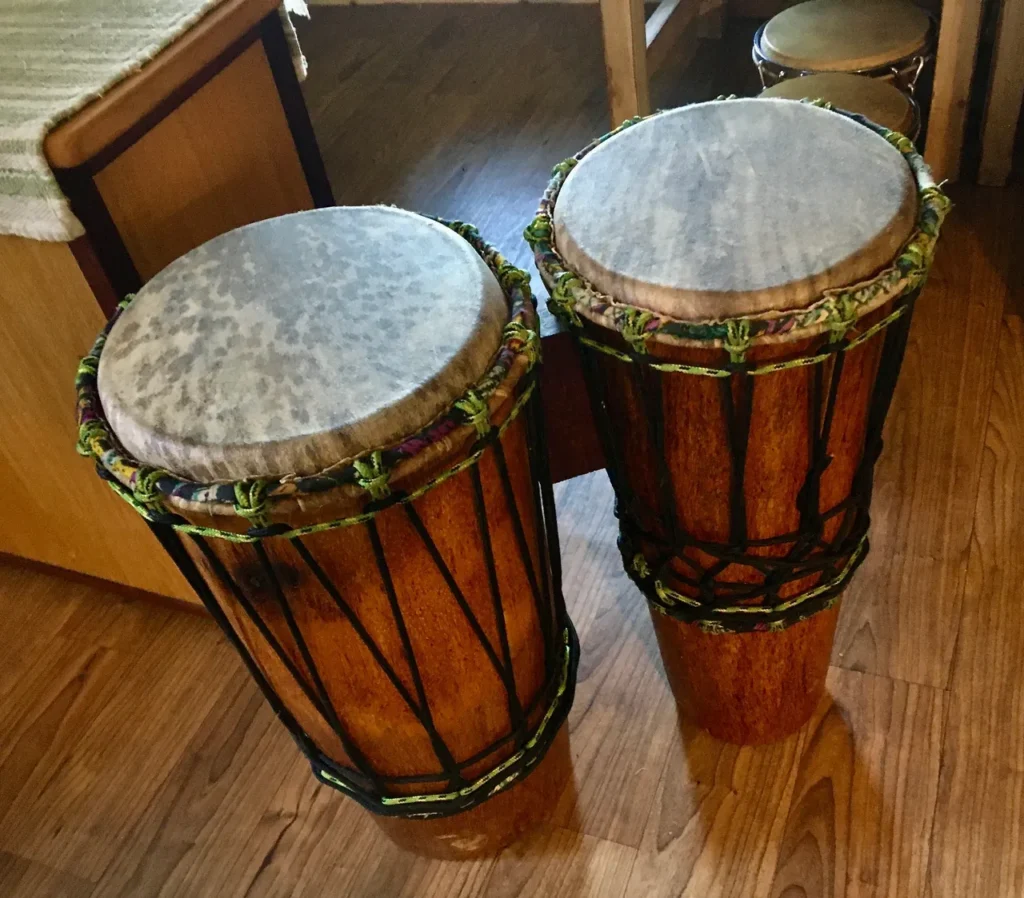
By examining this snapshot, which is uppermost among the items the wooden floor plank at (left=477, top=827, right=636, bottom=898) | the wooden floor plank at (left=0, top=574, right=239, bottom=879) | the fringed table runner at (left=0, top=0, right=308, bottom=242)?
the fringed table runner at (left=0, top=0, right=308, bottom=242)

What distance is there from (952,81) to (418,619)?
4.33 feet

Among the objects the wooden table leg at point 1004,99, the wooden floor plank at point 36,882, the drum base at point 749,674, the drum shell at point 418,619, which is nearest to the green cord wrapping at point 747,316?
the drum shell at point 418,619

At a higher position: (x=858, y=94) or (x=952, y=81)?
(x=858, y=94)

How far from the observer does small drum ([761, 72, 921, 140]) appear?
4.04ft

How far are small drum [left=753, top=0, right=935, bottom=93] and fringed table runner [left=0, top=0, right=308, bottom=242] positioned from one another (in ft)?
2.54

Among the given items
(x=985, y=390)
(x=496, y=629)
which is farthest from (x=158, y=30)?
(x=985, y=390)

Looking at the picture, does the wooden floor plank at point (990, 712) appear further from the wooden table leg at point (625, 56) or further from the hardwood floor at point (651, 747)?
the wooden table leg at point (625, 56)

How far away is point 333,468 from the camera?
2.02 feet

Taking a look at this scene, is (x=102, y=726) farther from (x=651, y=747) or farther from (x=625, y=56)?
(x=625, y=56)

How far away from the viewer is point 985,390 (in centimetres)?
138

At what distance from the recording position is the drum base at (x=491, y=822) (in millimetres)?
985

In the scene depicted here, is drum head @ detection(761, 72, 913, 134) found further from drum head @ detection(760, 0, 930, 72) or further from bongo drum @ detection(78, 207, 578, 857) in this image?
bongo drum @ detection(78, 207, 578, 857)

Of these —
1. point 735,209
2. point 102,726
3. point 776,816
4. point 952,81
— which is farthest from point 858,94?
point 102,726

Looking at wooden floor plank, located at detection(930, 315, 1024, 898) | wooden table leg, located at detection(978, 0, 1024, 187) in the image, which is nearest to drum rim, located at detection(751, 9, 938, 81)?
wooden table leg, located at detection(978, 0, 1024, 187)
